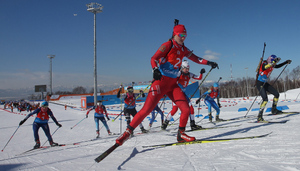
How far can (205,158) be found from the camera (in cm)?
264

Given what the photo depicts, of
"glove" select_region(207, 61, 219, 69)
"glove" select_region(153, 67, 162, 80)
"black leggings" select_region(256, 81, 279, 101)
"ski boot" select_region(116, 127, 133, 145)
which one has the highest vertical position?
"glove" select_region(207, 61, 219, 69)

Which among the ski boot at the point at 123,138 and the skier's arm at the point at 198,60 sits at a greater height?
the skier's arm at the point at 198,60

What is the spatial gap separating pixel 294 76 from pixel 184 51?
71272 mm

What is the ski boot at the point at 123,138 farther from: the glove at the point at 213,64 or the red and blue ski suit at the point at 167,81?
the glove at the point at 213,64

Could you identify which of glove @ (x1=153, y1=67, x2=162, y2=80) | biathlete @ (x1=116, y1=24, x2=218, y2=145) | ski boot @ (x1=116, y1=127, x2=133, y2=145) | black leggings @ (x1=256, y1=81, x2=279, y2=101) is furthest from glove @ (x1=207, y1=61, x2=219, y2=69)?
black leggings @ (x1=256, y1=81, x2=279, y2=101)

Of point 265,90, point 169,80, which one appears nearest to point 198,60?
point 169,80

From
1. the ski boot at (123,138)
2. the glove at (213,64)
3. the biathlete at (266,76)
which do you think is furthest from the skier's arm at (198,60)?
the biathlete at (266,76)

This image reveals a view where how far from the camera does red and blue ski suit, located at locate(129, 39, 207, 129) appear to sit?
3498 mm

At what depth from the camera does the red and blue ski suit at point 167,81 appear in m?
3.50

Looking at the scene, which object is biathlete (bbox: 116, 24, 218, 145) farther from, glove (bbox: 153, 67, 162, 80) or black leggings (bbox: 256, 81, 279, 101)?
black leggings (bbox: 256, 81, 279, 101)

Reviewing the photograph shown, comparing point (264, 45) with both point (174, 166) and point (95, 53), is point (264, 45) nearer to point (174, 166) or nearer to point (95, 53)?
point (174, 166)

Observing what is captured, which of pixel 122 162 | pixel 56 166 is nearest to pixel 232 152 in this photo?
pixel 122 162

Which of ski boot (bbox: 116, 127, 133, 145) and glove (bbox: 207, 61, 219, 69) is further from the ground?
glove (bbox: 207, 61, 219, 69)

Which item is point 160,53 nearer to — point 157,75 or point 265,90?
point 157,75
